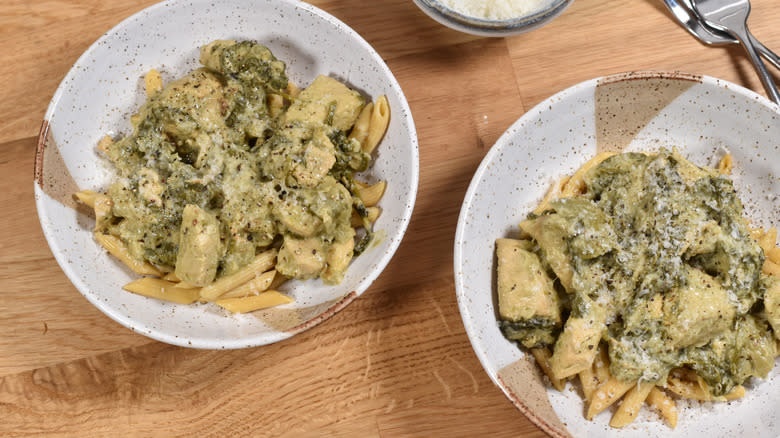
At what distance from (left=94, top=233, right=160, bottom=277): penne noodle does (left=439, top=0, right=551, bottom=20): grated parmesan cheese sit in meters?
1.21

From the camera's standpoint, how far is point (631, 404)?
170cm

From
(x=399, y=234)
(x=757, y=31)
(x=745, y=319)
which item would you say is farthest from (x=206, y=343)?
(x=757, y=31)

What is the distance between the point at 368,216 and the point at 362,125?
280 millimetres

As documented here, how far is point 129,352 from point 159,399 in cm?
18

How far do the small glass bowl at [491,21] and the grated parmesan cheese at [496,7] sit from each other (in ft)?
0.21

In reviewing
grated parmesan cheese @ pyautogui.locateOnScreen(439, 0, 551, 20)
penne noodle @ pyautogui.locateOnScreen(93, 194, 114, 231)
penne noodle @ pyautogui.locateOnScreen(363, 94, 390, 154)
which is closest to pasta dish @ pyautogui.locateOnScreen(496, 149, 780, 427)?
penne noodle @ pyautogui.locateOnScreen(363, 94, 390, 154)

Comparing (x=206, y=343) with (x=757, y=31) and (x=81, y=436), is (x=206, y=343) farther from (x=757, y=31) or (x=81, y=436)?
(x=757, y=31)

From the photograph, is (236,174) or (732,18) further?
(732,18)

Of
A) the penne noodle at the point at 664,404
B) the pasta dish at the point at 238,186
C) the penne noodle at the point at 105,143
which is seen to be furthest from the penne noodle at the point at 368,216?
the penne noodle at the point at 664,404

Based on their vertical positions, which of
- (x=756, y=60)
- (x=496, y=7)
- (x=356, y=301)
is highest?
(x=496, y=7)

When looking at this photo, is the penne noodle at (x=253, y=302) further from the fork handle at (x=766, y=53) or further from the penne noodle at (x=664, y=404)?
the fork handle at (x=766, y=53)

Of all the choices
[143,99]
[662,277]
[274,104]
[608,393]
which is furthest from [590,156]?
[143,99]

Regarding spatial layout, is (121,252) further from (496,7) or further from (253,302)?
(496,7)

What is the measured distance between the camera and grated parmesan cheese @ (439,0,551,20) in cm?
197
